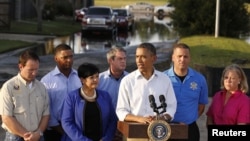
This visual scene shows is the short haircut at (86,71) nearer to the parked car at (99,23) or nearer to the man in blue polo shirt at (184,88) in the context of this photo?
the man in blue polo shirt at (184,88)

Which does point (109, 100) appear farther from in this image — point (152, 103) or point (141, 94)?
point (152, 103)

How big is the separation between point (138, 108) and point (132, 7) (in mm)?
66457

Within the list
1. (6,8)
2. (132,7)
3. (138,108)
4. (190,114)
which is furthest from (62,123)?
(132,7)

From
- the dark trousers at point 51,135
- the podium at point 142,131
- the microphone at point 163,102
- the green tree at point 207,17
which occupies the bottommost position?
the dark trousers at point 51,135

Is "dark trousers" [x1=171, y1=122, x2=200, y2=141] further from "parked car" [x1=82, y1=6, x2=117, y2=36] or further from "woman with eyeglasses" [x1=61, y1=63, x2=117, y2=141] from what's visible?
"parked car" [x1=82, y1=6, x2=117, y2=36]

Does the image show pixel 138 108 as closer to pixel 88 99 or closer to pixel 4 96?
pixel 88 99

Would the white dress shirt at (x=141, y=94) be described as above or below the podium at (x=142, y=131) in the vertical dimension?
above

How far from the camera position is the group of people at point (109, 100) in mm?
6406

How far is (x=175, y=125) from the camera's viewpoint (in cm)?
609

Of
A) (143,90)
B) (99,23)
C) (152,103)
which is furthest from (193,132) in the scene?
(99,23)

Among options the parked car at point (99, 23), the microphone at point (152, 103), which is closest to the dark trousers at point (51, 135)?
the microphone at point (152, 103)

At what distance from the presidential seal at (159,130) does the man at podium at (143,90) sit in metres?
0.39

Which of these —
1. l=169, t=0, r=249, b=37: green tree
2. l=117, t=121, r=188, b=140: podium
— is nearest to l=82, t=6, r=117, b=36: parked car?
l=169, t=0, r=249, b=37: green tree

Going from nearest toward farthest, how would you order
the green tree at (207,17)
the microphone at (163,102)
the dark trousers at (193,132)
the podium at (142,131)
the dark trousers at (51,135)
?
1. the podium at (142,131)
2. the microphone at (163,102)
3. the dark trousers at (193,132)
4. the dark trousers at (51,135)
5. the green tree at (207,17)
